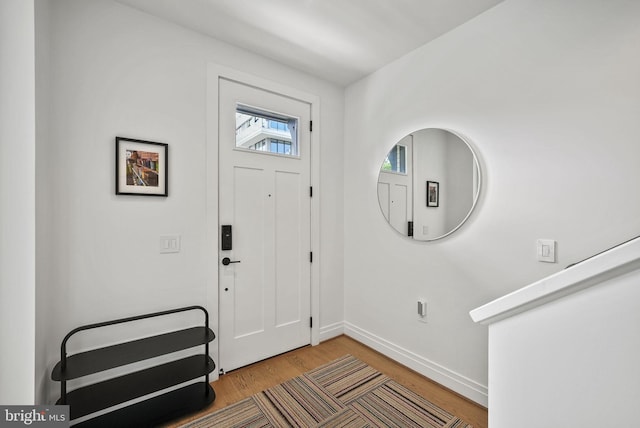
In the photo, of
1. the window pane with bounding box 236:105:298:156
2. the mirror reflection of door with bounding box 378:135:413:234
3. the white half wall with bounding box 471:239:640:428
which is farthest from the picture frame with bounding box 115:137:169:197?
the white half wall with bounding box 471:239:640:428

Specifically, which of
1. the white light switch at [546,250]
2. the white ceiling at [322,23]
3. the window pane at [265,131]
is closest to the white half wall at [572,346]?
the white light switch at [546,250]

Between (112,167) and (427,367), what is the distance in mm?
2742

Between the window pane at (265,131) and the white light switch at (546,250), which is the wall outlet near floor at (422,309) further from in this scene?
the window pane at (265,131)

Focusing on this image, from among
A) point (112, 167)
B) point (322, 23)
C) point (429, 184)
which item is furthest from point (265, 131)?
point (429, 184)

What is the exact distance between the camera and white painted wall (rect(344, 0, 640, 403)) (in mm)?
1508

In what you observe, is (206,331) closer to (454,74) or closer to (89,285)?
(89,285)

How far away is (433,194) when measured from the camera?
2.30 m

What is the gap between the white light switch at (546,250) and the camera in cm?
169

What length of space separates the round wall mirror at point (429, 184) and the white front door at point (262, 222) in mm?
819

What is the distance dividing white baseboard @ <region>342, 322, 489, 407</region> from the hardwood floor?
4 centimetres

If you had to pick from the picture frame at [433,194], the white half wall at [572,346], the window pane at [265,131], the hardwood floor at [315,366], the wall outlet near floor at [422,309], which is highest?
the window pane at [265,131]

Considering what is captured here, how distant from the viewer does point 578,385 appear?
63 centimetres

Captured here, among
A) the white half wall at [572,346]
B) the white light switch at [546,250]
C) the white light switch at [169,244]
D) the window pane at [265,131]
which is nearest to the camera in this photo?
the white half wall at [572,346]

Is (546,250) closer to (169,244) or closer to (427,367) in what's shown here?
(427,367)
